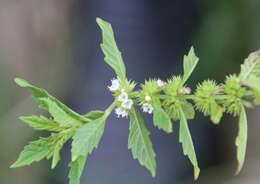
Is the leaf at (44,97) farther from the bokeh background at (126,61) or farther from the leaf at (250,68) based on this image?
the bokeh background at (126,61)

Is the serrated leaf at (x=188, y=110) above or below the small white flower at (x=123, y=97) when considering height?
below

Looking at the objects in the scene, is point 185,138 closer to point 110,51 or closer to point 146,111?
point 146,111

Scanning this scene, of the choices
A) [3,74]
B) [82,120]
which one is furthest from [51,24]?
[82,120]

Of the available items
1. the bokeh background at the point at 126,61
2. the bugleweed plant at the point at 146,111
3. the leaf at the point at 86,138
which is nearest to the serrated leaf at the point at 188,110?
the bugleweed plant at the point at 146,111

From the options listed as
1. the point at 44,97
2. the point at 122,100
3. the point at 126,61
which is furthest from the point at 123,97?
the point at 126,61

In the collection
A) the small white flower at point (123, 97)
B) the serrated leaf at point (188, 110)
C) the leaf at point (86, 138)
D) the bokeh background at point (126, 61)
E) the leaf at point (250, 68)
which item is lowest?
the leaf at point (86, 138)

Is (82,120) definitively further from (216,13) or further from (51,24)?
(51,24)

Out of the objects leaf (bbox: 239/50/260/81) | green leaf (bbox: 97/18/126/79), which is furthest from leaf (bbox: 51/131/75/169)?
leaf (bbox: 239/50/260/81)
